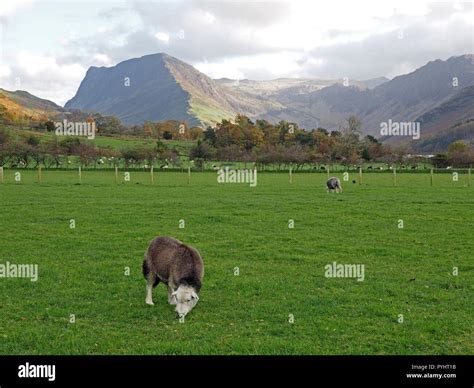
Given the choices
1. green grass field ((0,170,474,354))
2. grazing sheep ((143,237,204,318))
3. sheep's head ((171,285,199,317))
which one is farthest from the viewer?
grazing sheep ((143,237,204,318))

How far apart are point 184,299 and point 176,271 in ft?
3.06

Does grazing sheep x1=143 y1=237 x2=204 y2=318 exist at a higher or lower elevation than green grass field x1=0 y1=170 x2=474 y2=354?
higher

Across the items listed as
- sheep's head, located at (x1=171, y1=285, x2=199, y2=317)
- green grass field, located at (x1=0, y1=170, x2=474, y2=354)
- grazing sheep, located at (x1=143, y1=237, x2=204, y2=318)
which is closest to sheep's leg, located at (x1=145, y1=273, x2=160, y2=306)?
grazing sheep, located at (x1=143, y1=237, x2=204, y2=318)

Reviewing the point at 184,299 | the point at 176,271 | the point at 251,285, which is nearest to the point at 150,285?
the point at 176,271

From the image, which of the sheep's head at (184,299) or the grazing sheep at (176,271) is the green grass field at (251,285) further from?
the grazing sheep at (176,271)

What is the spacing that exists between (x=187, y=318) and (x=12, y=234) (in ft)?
44.6

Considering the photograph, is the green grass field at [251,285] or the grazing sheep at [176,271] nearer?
the green grass field at [251,285]

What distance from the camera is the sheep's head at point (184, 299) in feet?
35.5

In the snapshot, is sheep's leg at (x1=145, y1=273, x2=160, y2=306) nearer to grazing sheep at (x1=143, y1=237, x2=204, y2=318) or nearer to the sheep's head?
grazing sheep at (x1=143, y1=237, x2=204, y2=318)

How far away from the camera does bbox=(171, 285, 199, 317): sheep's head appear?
10.8 metres

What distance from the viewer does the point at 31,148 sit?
97.5m

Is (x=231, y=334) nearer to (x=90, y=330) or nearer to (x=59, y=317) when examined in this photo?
(x=90, y=330)

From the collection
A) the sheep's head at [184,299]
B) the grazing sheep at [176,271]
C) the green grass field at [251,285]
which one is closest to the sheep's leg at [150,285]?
the grazing sheep at [176,271]
